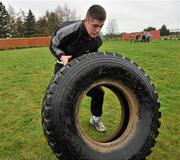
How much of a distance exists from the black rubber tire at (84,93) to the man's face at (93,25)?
0.55m

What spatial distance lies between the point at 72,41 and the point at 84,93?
45.0 inches

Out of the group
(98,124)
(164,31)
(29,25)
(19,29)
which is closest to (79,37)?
(98,124)

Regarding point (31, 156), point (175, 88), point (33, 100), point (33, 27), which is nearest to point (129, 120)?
point (31, 156)

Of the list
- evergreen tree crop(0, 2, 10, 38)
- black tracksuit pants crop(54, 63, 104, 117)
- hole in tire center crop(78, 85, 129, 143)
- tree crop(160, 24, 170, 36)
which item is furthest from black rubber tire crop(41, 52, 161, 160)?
tree crop(160, 24, 170, 36)

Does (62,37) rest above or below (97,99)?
above

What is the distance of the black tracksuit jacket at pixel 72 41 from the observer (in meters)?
4.11

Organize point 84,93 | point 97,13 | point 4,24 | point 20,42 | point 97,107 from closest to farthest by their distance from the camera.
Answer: point 84,93, point 97,13, point 97,107, point 20,42, point 4,24

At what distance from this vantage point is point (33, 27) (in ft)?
222

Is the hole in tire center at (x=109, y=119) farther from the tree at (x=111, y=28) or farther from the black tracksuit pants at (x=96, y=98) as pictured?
the tree at (x=111, y=28)

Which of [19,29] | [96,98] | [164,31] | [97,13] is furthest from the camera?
[164,31]

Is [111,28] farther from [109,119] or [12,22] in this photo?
[109,119]

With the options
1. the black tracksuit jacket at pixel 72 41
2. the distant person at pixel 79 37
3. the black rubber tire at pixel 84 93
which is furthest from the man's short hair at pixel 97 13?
the black rubber tire at pixel 84 93

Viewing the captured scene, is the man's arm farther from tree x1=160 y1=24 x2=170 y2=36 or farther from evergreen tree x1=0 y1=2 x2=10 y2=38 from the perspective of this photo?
tree x1=160 y1=24 x2=170 y2=36

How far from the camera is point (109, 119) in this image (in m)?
5.34
